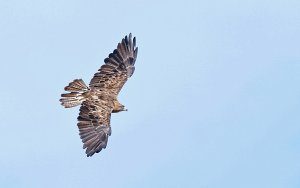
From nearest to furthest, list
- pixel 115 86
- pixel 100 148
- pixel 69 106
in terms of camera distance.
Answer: pixel 100 148 < pixel 69 106 < pixel 115 86

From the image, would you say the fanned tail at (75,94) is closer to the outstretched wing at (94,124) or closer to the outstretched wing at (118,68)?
the outstretched wing at (94,124)

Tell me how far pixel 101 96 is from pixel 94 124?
2327mm

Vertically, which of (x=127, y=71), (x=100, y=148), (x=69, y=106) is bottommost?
(x=100, y=148)

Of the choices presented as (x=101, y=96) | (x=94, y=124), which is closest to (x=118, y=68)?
(x=101, y=96)

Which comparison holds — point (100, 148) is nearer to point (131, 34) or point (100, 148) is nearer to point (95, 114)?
point (95, 114)

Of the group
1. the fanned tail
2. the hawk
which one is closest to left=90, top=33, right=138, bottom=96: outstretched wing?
the hawk

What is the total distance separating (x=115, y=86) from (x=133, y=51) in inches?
73.8

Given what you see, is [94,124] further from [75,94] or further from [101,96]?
[101,96]

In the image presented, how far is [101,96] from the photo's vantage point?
3716 centimetres

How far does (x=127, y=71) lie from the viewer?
3922 centimetres

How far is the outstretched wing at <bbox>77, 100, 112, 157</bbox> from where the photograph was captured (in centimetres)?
3384

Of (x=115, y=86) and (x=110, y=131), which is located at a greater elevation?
(x=115, y=86)

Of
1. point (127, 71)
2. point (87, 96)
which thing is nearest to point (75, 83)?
point (87, 96)

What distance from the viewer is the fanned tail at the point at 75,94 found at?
36.0 m
